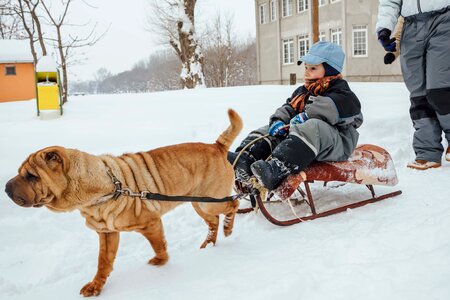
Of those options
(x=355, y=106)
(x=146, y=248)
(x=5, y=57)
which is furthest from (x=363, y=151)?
(x=5, y=57)

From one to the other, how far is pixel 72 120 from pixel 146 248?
19.8ft

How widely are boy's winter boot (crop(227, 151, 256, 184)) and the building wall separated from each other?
95.1ft

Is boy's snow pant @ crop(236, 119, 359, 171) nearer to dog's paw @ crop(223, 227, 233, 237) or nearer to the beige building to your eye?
dog's paw @ crop(223, 227, 233, 237)

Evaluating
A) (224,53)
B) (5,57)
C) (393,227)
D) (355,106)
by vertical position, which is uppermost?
(224,53)

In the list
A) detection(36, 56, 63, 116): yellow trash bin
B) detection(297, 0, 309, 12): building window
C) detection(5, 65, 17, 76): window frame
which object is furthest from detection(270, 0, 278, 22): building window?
detection(36, 56, 63, 116): yellow trash bin

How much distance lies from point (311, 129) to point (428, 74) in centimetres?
233

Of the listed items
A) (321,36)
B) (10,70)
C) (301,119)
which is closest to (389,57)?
(301,119)

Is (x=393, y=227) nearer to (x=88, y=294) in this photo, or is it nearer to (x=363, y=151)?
(x=363, y=151)

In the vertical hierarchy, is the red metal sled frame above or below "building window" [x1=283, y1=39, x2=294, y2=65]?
below

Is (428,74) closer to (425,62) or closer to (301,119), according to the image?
(425,62)

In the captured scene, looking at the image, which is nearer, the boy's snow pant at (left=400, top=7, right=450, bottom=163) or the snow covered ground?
the snow covered ground

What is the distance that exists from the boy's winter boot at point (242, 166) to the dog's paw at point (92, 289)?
1.68 metres

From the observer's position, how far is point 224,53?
58.9 metres

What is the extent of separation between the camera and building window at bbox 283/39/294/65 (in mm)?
34094
